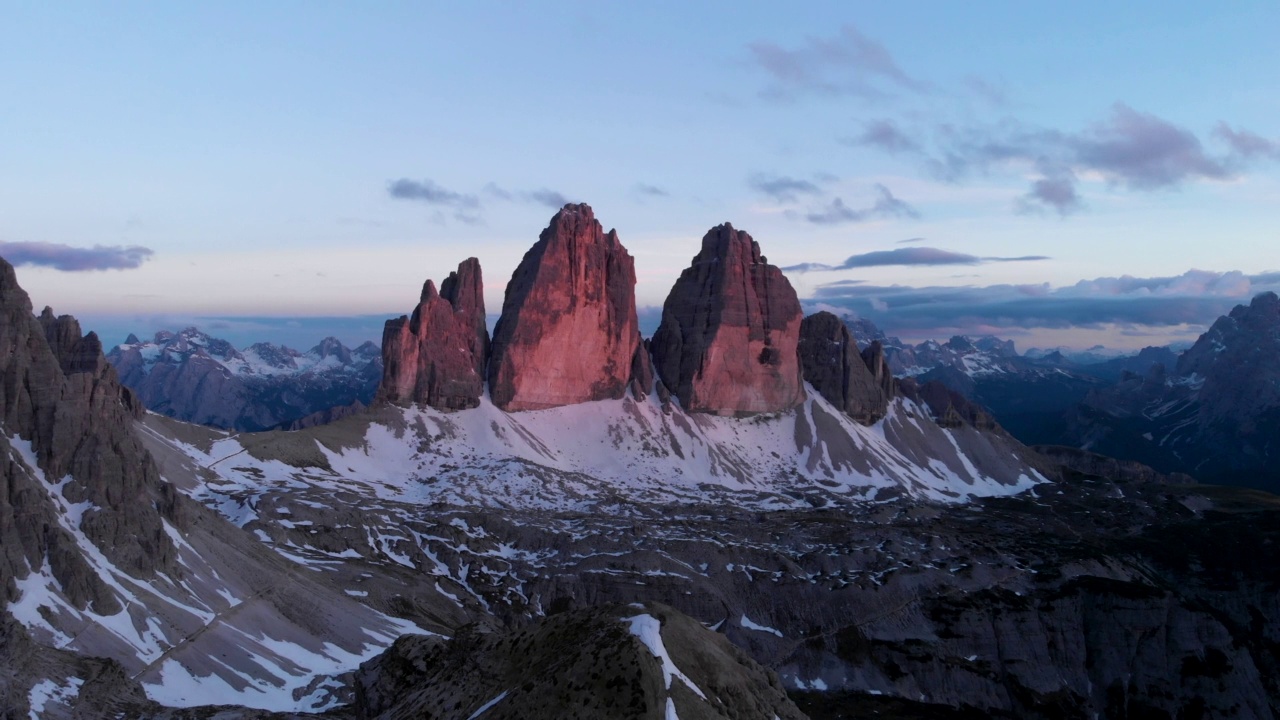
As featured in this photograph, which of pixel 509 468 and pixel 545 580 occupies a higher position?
pixel 509 468

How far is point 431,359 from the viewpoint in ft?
604

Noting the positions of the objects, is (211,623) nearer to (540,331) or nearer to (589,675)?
(589,675)

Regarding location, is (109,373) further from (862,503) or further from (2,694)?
(862,503)

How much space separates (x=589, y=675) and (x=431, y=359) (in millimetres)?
160821

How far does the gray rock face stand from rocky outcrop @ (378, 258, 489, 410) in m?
149

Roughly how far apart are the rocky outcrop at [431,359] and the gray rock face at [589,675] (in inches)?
5854

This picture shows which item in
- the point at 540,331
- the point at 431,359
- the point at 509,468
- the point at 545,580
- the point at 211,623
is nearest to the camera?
the point at 211,623

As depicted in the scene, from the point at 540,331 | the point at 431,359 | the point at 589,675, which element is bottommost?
the point at 589,675

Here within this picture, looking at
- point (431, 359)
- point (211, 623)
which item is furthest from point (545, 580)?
point (431, 359)

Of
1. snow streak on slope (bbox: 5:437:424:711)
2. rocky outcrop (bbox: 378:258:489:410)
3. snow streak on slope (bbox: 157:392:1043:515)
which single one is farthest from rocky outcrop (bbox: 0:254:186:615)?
rocky outcrop (bbox: 378:258:489:410)

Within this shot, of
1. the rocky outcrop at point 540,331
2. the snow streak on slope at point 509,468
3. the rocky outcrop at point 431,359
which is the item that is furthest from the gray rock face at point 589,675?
the rocky outcrop at point 540,331

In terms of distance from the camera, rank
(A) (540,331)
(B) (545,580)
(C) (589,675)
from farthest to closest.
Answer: (A) (540,331), (B) (545,580), (C) (589,675)

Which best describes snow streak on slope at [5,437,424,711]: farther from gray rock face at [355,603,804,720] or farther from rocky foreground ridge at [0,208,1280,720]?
gray rock face at [355,603,804,720]

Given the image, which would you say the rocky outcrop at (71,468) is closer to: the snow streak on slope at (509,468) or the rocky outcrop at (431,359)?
the snow streak on slope at (509,468)
